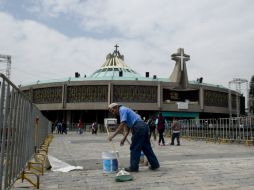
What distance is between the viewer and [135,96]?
65062 millimetres

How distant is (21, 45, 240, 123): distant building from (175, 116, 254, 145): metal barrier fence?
39033 millimetres

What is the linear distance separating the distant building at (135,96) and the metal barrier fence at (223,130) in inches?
1537

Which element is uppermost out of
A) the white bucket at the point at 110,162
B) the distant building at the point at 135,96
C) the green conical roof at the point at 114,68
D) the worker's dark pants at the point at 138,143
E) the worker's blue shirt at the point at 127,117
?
the green conical roof at the point at 114,68

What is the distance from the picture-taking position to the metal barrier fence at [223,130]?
18.5 meters

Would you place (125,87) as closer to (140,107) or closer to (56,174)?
(140,107)

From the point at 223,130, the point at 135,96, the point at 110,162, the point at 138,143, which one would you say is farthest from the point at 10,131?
the point at 135,96

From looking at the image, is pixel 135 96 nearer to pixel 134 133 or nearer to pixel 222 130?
A: pixel 222 130

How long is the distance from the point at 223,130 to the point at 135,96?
44.5 metres

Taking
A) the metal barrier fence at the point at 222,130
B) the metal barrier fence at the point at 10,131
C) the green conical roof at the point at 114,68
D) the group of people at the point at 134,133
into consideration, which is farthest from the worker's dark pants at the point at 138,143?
the green conical roof at the point at 114,68

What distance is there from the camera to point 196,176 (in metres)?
7.04

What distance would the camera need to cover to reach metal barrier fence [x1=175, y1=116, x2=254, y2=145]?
60.8ft

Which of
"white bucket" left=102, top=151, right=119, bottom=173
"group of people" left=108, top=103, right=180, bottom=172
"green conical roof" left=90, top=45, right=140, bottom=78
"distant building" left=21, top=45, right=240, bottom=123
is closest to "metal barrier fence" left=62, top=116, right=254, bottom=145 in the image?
"group of people" left=108, top=103, right=180, bottom=172

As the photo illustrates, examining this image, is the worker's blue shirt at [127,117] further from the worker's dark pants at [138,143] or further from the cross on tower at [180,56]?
the cross on tower at [180,56]

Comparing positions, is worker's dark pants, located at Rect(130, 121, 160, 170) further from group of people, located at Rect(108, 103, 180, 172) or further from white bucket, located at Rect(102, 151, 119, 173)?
white bucket, located at Rect(102, 151, 119, 173)
